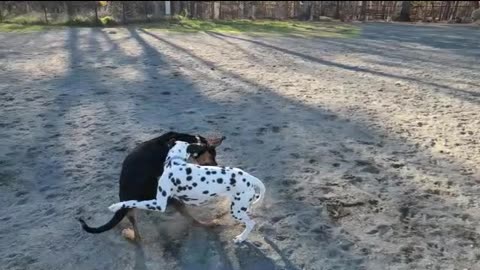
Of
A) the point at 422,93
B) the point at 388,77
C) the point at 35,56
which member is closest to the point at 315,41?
the point at 388,77

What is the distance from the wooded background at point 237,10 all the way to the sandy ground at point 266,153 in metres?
7.65

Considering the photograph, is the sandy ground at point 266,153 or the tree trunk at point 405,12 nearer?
the sandy ground at point 266,153

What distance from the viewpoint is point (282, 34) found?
1259 centimetres

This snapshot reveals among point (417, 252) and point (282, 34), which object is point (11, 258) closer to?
point (417, 252)

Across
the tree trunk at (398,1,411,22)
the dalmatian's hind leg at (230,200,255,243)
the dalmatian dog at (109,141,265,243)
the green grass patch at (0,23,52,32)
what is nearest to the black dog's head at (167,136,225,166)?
the dalmatian dog at (109,141,265,243)

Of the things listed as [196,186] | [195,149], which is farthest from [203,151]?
[196,186]

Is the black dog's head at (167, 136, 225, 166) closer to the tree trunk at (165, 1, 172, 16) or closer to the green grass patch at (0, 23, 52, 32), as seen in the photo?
the green grass patch at (0, 23, 52, 32)

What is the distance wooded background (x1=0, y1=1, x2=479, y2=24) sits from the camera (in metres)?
15.2

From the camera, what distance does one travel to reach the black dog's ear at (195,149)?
8.90 feet

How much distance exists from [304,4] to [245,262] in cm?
1850

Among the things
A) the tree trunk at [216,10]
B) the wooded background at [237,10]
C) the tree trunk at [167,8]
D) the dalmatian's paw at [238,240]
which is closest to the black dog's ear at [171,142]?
the dalmatian's paw at [238,240]

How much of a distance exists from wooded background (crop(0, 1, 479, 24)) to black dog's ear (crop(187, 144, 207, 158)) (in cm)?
1300

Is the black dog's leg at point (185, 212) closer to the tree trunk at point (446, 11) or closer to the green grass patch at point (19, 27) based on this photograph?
the green grass patch at point (19, 27)

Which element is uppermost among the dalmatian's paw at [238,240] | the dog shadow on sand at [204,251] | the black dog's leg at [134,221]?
the black dog's leg at [134,221]
